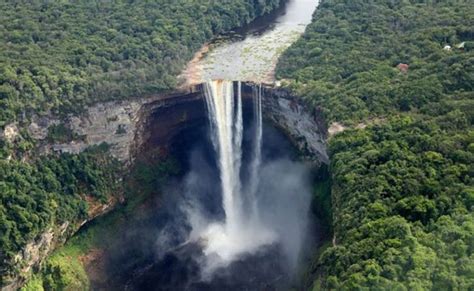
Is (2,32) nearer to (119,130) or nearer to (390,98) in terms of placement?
(119,130)

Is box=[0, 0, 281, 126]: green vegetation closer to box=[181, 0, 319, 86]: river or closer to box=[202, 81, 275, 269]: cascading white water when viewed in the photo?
box=[181, 0, 319, 86]: river

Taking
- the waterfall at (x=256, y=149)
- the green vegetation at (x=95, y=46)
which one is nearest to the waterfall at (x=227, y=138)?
the waterfall at (x=256, y=149)

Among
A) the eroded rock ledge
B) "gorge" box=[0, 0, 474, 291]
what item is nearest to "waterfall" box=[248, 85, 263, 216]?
"gorge" box=[0, 0, 474, 291]

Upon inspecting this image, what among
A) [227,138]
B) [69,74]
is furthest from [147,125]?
[69,74]

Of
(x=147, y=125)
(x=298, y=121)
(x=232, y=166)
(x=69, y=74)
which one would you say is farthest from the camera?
(x=232, y=166)

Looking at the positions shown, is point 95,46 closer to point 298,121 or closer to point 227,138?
point 227,138

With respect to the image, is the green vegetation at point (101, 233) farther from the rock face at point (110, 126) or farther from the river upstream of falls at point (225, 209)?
the rock face at point (110, 126)
